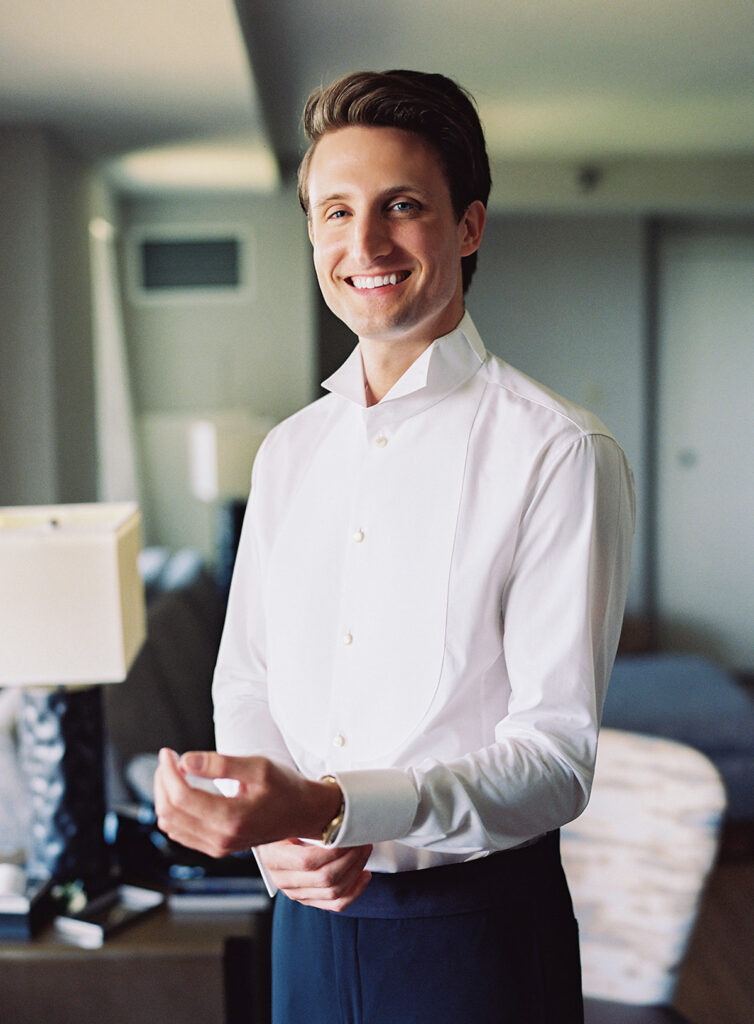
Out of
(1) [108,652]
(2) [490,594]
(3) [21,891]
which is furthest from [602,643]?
(3) [21,891]

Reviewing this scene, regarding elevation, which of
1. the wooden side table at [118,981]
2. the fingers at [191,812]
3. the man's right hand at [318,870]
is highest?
the fingers at [191,812]

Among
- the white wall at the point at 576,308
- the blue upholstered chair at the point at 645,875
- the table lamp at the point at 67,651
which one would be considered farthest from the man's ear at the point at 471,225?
the white wall at the point at 576,308

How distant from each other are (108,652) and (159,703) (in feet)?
4.00

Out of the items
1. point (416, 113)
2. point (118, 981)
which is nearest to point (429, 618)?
point (416, 113)

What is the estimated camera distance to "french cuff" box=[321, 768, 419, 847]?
769 millimetres

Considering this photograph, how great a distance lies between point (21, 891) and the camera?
1581mm

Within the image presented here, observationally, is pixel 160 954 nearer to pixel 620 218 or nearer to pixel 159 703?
pixel 159 703

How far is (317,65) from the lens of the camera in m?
3.66

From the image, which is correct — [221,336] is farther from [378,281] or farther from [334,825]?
[334,825]

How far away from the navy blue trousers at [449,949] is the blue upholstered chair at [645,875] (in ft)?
2.03

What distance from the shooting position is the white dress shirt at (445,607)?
83cm

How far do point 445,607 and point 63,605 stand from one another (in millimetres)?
796

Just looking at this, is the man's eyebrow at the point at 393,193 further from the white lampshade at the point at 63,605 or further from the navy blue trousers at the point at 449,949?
the white lampshade at the point at 63,605

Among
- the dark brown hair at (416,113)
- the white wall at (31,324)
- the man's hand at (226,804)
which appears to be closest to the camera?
the man's hand at (226,804)
